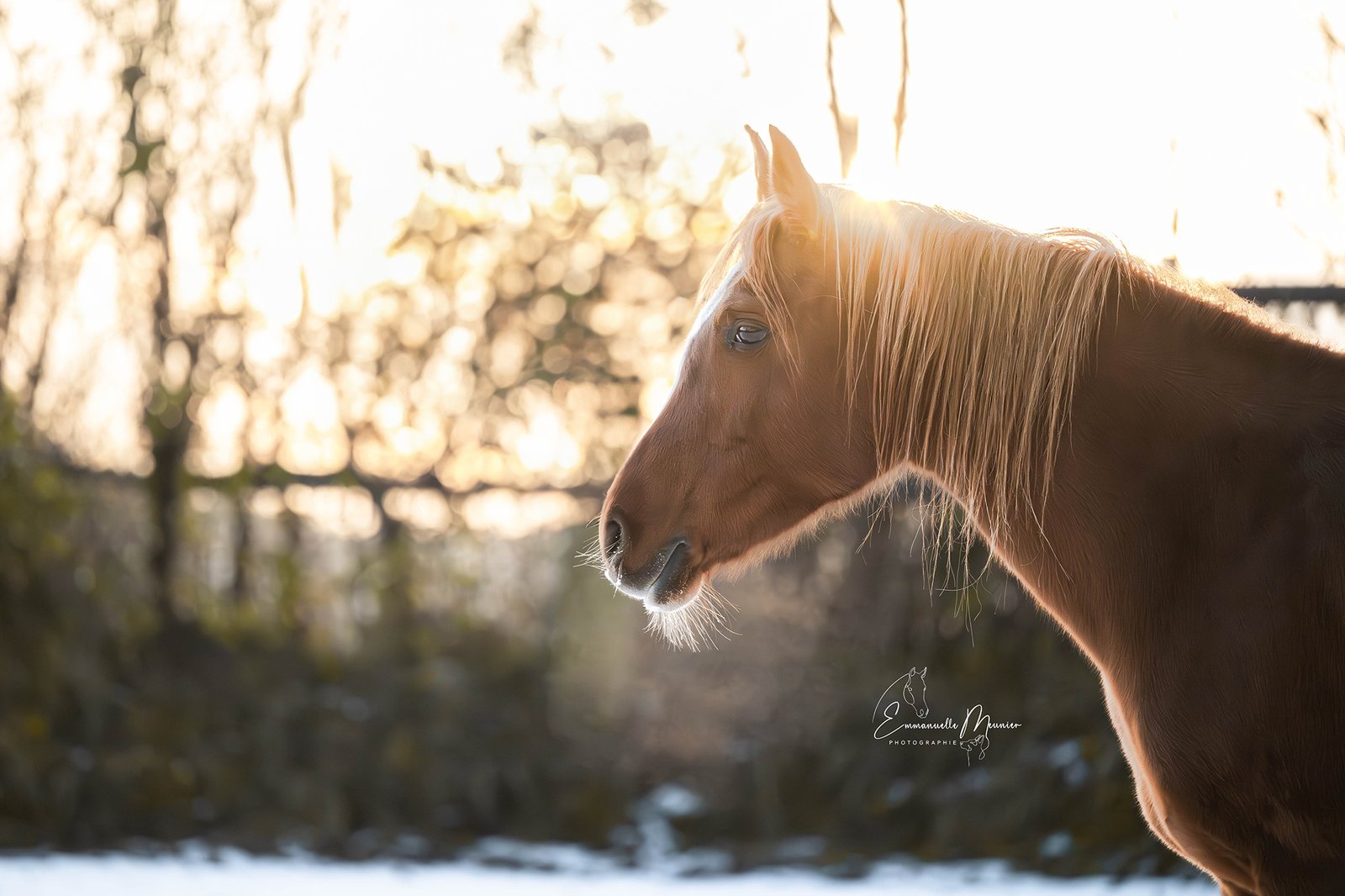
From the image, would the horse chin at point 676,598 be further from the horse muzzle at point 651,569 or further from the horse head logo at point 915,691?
the horse head logo at point 915,691

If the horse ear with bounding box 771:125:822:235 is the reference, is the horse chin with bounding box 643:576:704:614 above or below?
below

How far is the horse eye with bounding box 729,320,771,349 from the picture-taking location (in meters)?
1.57

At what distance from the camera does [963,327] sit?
1492 millimetres

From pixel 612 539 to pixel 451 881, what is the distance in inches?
99.4

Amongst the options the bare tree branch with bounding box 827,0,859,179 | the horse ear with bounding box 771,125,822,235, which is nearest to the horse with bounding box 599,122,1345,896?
the horse ear with bounding box 771,125,822,235

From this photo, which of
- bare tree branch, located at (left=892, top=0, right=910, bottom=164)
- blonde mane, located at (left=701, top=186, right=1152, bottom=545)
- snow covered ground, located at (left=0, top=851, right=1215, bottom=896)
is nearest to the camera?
blonde mane, located at (left=701, top=186, right=1152, bottom=545)

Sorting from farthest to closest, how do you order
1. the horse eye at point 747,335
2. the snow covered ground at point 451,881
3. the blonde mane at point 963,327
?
the snow covered ground at point 451,881 → the horse eye at point 747,335 → the blonde mane at point 963,327

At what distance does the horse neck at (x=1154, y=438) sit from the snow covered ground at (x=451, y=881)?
7.87 feet

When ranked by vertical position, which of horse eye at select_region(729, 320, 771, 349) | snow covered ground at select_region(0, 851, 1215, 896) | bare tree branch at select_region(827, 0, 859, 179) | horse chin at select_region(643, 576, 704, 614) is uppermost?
bare tree branch at select_region(827, 0, 859, 179)

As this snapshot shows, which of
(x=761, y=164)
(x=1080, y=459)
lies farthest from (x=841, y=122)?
(x=1080, y=459)

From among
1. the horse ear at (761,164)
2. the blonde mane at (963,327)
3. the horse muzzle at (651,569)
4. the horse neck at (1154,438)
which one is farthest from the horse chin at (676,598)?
the horse ear at (761,164)

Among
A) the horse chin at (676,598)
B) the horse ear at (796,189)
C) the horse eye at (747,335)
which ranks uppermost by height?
the horse ear at (796,189)

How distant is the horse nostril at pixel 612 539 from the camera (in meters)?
1.62

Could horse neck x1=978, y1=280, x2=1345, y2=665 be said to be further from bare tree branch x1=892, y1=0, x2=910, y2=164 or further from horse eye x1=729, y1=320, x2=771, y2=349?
bare tree branch x1=892, y1=0, x2=910, y2=164
